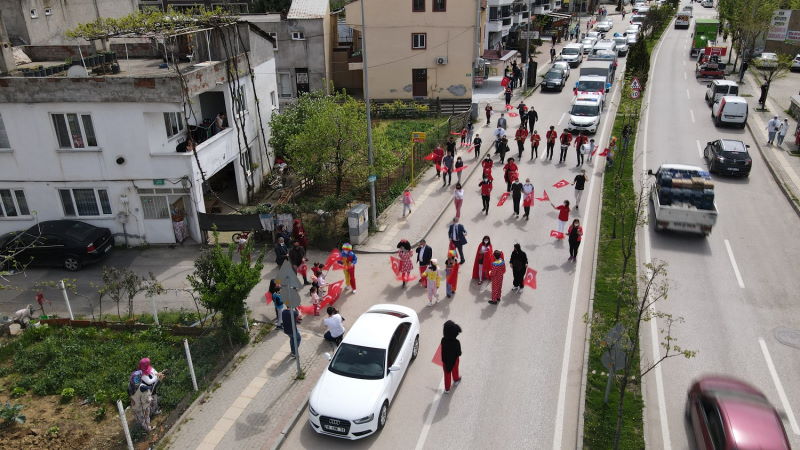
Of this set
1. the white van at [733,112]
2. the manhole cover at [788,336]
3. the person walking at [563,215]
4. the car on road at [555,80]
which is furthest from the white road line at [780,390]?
the car on road at [555,80]

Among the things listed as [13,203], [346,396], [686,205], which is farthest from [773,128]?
[13,203]

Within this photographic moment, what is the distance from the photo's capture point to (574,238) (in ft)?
56.4

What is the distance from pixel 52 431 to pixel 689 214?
1806cm

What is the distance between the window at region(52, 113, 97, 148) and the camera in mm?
18766

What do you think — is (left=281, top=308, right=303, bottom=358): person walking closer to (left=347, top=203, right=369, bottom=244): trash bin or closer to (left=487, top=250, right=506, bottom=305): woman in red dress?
(left=487, top=250, right=506, bottom=305): woman in red dress

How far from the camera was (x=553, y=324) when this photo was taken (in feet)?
47.9

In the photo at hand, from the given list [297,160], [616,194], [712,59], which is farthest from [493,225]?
[712,59]

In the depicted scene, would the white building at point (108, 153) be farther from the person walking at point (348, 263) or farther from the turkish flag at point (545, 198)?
the turkish flag at point (545, 198)

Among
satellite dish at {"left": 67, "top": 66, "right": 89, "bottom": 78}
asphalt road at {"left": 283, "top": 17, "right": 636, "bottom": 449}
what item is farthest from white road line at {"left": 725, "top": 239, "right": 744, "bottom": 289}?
satellite dish at {"left": 67, "top": 66, "right": 89, "bottom": 78}

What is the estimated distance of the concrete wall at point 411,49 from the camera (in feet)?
126

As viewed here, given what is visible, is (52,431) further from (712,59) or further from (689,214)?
(712,59)

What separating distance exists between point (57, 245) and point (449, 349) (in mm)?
13548

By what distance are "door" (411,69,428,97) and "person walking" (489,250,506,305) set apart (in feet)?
88.6

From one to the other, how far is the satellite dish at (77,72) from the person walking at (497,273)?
14053mm
